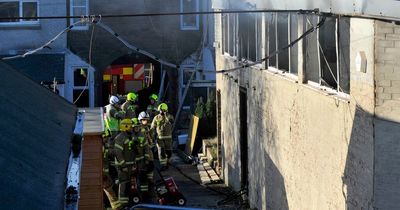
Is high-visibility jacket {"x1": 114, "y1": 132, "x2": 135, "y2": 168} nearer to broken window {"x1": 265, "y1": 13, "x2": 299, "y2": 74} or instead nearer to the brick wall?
broken window {"x1": 265, "y1": 13, "x2": 299, "y2": 74}

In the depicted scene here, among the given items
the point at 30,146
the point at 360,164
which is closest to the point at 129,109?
the point at 360,164

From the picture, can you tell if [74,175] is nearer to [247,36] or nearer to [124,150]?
[124,150]

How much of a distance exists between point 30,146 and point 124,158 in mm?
9356

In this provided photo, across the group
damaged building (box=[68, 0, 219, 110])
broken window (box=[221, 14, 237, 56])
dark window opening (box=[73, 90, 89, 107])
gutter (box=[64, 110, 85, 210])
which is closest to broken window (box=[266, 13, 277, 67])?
broken window (box=[221, 14, 237, 56])

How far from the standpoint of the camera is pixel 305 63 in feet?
27.8

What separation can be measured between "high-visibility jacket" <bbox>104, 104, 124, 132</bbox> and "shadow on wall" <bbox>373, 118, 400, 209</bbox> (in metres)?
9.61

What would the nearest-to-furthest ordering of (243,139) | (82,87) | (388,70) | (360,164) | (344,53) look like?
(388,70) < (360,164) < (344,53) < (243,139) < (82,87)

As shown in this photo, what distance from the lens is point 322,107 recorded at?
24.6ft

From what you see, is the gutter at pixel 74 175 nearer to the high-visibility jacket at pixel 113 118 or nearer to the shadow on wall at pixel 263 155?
the shadow on wall at pixel 263 155

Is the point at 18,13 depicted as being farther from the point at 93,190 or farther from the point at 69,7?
the point at 93,190

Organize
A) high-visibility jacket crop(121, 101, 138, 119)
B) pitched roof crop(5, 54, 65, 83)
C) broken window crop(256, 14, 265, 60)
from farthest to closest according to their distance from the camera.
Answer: pitched roof crop(5, 54, 65, 83), high-visibility jacket crop(121, 101, 138, 119), broken window crop(256, 14, 265, 60)

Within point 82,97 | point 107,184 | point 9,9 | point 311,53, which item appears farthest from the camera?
point 82,97

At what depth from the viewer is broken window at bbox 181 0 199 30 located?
24734 millimetres

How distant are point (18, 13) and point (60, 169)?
2128cm
